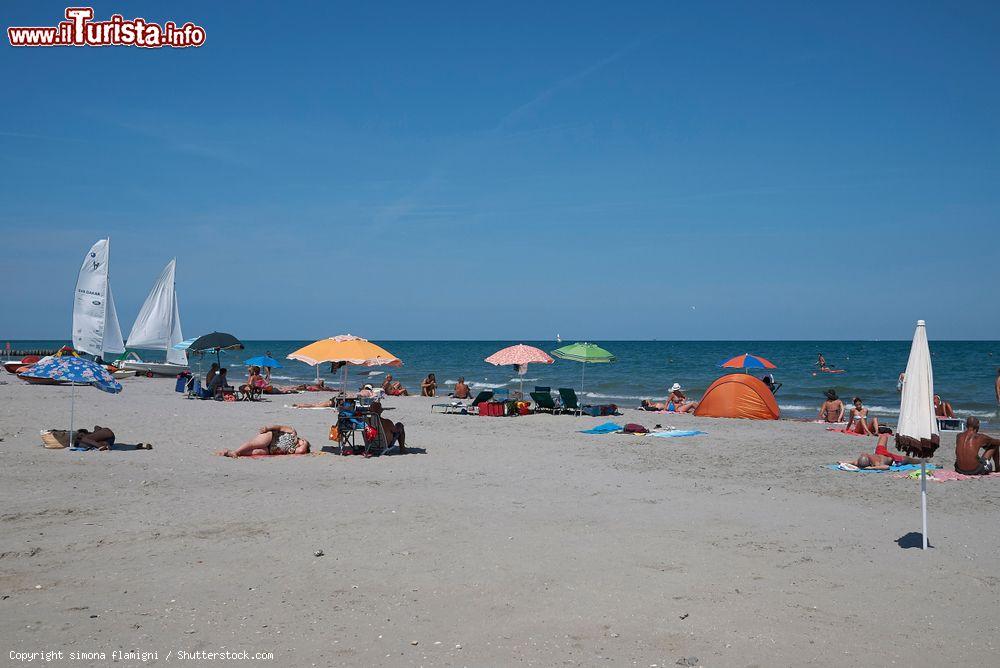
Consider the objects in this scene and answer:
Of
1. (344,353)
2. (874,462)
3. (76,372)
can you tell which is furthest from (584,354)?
(76,372)

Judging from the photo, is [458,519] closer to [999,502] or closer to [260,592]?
[260,592]

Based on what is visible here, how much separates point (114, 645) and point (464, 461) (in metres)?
7.82

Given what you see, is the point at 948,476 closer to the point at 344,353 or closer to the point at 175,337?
the point at 344,353

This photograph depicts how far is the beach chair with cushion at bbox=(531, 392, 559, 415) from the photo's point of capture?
20.4 m

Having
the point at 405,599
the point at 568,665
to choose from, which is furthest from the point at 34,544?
the point at 568,665

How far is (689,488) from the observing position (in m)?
10.1

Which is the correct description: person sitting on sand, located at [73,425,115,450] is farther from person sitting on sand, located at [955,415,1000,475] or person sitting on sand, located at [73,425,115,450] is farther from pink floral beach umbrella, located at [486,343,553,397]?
person sitting on sand, located at [955,415,1000,475]

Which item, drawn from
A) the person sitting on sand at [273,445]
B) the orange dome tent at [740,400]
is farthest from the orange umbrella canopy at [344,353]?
the orange dome tent at [740,400]

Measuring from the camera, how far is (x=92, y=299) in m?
30.8

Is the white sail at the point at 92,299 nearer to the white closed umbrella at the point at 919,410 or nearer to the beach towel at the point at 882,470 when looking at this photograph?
the beach towel at the point at 882,470

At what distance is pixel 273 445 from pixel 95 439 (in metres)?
2.84

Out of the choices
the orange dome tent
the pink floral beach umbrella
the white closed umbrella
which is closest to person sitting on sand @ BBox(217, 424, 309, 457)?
the pink floral beach umbrella

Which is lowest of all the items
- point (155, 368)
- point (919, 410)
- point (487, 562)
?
point (487, 562)

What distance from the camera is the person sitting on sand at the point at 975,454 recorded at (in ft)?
35.4
